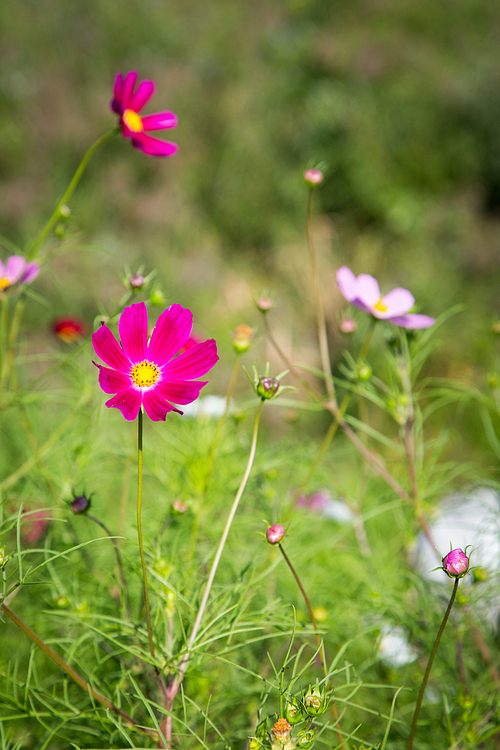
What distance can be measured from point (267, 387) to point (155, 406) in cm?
8

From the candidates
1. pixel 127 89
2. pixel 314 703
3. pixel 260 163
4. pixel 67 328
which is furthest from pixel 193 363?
pixel 260 163

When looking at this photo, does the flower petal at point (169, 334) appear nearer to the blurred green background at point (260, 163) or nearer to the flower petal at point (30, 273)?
the flower petal at point (30, 273)

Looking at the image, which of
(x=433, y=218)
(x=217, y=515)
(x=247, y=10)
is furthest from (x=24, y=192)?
(x=247, y=10)

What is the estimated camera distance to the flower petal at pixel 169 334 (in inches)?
14.2

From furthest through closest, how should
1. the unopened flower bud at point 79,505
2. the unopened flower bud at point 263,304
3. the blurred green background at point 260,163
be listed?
the blurred green background at point 260,163
the unopened flower bud at point 263,304
the unopened flower bud at point 79,505

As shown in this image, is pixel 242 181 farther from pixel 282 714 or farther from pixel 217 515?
pixel 282 714

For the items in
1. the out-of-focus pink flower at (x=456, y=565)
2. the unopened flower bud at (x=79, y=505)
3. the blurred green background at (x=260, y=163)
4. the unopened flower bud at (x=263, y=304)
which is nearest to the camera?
Result: the out-of-focus pink flower at (x=456, y=565)

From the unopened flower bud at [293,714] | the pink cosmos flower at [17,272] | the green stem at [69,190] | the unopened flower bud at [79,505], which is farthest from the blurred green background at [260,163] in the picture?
the unopened flower bud at [293,714]

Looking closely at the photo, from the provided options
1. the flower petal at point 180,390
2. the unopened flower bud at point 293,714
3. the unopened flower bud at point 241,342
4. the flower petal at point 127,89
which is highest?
the flower petal at point 127,89

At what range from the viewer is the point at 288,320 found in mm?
2322

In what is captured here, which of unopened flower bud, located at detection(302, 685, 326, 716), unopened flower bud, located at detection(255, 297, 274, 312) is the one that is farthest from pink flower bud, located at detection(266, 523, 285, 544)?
unopened flower bud, located at detection(255, 297, 274, 312)

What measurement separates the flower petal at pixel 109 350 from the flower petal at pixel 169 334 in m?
0.02

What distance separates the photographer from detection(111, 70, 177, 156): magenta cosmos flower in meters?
0.51

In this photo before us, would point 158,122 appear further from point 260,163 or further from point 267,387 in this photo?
point 260,163
